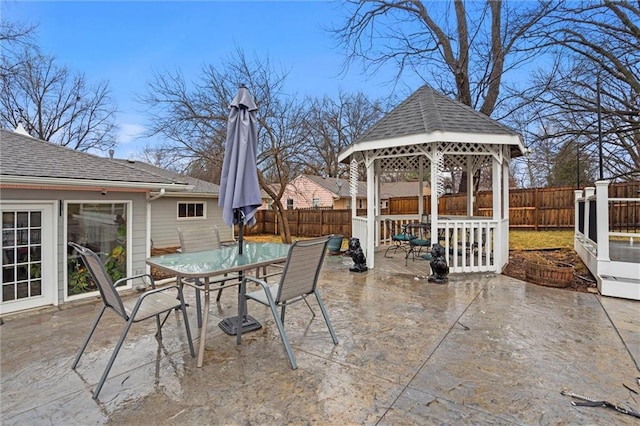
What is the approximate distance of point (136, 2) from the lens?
802 cm

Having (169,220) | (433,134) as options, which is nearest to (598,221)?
(433,134)

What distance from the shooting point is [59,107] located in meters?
19.0

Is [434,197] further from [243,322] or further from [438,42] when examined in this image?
[438,42]

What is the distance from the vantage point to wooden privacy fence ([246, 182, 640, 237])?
11219 millimetres

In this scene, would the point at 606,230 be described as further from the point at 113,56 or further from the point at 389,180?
the point at 389,180

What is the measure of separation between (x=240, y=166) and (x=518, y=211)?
1368cm

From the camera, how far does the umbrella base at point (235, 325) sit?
3.53 m

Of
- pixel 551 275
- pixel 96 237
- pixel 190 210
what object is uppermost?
pixel 190 210

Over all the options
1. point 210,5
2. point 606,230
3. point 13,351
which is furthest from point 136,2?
point 606,230

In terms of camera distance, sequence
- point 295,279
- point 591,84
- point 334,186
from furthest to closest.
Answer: point 334,186 < point 591,84 < point 295,279

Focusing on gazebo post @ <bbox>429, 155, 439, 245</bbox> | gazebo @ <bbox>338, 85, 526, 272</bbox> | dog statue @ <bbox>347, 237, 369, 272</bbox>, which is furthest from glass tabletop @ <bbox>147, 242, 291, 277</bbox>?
gazebo @ <bbox>338, 85, 526, 272</bbox>

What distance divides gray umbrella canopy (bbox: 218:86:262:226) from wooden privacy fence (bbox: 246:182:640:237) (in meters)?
11.0

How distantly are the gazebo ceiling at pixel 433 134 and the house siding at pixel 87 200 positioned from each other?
447 centimetres

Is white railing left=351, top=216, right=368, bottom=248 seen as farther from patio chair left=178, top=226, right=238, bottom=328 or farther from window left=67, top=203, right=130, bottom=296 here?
window left=67, top=203, right=130, bottom=296
